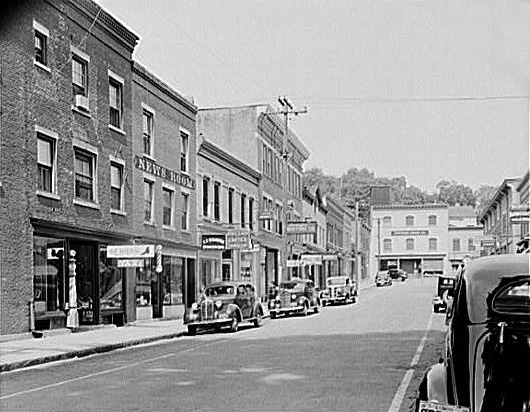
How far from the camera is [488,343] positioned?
584cm

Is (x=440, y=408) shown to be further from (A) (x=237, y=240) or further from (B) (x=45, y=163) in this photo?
(A) (x=237, y=240)

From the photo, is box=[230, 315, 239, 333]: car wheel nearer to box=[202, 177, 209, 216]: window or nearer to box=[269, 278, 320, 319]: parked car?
box=[269, 278, 320, 319]: parked car

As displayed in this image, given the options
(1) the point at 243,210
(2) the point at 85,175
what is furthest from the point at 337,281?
(2) the point at 85,175

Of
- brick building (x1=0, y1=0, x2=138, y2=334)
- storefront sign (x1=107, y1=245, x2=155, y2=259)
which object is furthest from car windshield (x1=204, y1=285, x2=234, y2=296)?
brick building (x1=0, y1=0, x2=138, y2=334)

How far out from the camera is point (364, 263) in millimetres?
105500

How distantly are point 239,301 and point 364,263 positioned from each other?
77.9 metres

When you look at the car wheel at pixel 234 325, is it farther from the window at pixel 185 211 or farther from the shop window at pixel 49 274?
the window at pixel 185 211

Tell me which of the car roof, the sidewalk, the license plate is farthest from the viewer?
the sidewalk

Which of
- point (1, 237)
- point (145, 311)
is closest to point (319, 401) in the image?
point (1, 237)

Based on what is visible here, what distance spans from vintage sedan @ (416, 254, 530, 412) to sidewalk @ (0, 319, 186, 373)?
12168mm

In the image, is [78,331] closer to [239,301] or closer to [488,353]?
[239,301]

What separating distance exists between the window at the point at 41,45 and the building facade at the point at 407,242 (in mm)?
41060

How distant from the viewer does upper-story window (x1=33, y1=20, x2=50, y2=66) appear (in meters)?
24.3

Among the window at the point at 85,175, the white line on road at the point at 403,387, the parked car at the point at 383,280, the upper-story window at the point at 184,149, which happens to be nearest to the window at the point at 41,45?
the window at the point at 85,175
